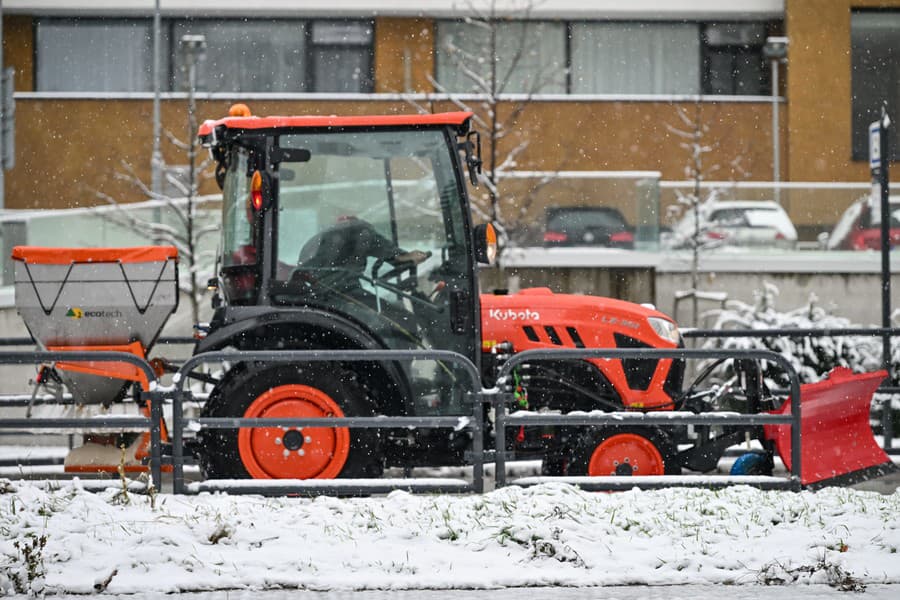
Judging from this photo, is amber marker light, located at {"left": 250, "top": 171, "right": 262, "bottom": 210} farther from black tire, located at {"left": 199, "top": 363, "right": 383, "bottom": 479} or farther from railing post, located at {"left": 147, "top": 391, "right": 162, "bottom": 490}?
railing post, located at {"left": 147, "top": 391, "right": 162, "bottom": 490}

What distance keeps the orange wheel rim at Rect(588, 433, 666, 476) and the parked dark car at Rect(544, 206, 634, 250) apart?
10071mm

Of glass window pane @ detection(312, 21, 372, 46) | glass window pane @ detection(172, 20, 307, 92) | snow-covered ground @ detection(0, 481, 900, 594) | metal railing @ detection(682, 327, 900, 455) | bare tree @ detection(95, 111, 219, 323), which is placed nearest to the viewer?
snow-covered ground @ detection(0, 481, 900, 594)

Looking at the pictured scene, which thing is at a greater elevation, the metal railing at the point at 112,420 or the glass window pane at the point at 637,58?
the glass window pane at the point at 637,58

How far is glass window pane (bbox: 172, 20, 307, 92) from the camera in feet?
93.6

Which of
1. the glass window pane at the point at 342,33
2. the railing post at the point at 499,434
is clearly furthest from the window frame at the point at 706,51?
the railing post at the point at 499,434

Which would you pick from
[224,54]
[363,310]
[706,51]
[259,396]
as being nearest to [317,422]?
[259,396]

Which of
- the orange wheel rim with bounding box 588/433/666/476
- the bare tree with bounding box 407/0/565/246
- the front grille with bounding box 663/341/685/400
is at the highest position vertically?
the bare tree with bounding box 407/0/565/246

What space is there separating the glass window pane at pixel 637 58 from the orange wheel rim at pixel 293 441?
73.4ft

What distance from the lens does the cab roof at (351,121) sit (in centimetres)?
789

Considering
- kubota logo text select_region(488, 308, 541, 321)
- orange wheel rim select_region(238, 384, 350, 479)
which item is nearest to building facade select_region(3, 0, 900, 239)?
kubota logo text select_region(488, 308, 541, 321)

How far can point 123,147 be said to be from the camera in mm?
27359

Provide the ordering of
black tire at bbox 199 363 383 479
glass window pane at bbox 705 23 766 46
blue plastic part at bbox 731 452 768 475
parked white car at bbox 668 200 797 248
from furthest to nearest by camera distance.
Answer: glass window pane at bbox 705 23 766 46, parked white car at bbox 668 200 797 248, blue plastic part at bbox 731 452 768 475, black tire at bbox 199 363 383 479

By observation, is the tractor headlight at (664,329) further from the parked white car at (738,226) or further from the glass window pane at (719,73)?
the glass window pane at (719,73)

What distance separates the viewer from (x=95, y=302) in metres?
8.25
